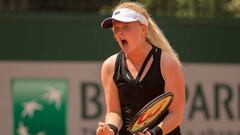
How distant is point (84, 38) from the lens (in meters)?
8.42

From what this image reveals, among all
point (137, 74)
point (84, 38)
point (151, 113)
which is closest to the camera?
point (151, 113)

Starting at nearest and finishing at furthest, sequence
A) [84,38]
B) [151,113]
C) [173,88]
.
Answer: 1. [151,113]
2. [173,88]
3. [84,38]

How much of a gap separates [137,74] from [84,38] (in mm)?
3260

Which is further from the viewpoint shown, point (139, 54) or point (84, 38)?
point (84, 38)

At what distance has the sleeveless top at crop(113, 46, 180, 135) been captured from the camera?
5.18 metres

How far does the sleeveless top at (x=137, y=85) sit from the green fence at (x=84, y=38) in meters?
3.09

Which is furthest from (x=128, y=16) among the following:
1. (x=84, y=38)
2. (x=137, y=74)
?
(x=84, y=38)

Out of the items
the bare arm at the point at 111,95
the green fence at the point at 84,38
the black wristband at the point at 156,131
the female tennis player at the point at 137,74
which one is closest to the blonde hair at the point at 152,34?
the female tennis player at the point at 137,74

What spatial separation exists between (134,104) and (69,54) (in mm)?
3189

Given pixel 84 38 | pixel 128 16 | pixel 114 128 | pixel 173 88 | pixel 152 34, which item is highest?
pixel 128 16

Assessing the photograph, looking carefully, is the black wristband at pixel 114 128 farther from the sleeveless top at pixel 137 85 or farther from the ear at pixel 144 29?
the ear at pixel 144 29

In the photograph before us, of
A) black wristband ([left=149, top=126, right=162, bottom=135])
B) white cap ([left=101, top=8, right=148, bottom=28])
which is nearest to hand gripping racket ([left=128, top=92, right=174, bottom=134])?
black wristband ([left=149, top=126, right=162, bottom=135])

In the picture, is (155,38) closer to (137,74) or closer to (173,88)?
(137,74)

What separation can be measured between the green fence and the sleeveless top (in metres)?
3.09
